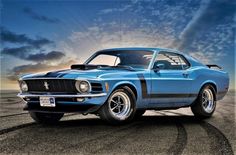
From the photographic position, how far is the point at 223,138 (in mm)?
6434

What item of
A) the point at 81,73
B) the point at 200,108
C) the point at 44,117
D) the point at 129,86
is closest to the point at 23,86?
the point at 44,117

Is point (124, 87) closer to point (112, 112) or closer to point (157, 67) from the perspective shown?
point (112, 112)

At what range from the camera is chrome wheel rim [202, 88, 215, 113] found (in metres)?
9.82

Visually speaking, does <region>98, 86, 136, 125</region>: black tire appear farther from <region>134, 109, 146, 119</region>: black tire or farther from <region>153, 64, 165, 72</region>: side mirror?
<region>134, 109, 146, 119</region>: black tire

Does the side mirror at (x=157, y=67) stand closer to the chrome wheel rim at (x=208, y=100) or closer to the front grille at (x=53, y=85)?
the chrome wheel rim at (x=208, y=100)

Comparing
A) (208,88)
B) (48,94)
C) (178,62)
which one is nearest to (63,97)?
(48,94)

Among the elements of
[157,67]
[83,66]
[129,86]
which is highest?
[83,66]

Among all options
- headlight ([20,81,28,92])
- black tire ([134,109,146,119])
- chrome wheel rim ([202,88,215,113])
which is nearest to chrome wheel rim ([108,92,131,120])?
headlight ([20,81,28,92])

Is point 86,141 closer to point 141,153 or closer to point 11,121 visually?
point 141,153

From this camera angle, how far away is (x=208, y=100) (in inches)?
392

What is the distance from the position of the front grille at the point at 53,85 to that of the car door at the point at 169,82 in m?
1.68

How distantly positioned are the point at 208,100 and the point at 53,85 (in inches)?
157

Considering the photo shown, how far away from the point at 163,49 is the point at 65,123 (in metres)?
2.63

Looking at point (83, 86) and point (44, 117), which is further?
point (44, 117)
